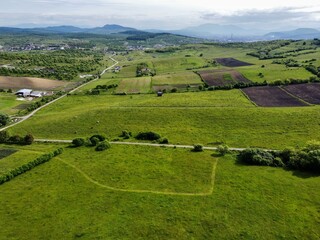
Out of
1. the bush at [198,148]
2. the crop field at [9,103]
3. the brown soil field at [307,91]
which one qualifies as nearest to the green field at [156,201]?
the bush at [198,148]

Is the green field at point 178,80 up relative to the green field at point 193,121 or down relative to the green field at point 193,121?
up

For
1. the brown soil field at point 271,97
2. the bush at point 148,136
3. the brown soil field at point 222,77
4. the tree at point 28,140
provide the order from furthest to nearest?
the brown soil field at point 222,77, the brown soil field at point 271,97, the bush at point 148,136, the tree at point 28,140

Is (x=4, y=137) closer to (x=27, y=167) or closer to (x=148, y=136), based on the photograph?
(x=27, y=167)

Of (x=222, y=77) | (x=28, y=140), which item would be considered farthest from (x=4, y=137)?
(x=222, y=77)

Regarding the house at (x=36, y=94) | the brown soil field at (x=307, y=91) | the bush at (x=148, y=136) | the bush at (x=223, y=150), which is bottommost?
the house at (x=36, y=94)

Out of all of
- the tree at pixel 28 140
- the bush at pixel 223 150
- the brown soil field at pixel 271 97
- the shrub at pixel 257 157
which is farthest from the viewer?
the brown soil field at pixel 271 97

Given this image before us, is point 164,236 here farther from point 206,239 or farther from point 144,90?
point 144,90

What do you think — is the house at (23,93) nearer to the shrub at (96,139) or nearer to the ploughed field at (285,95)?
the shrub at (96,139)
